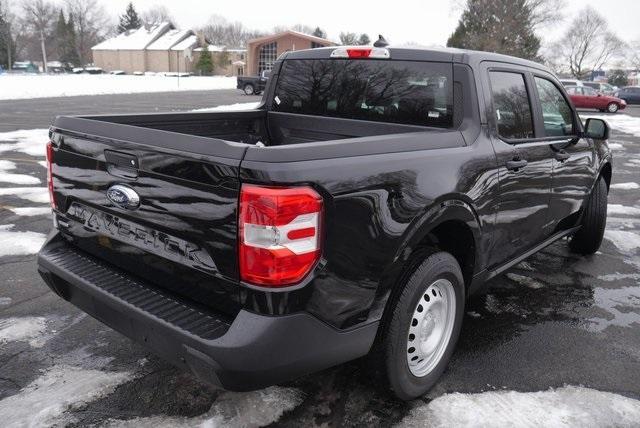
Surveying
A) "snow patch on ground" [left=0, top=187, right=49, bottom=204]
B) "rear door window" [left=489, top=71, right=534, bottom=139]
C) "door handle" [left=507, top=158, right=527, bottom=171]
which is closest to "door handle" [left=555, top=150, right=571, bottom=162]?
"rear door window" [left=489, top=71, right=534, bottom=139]

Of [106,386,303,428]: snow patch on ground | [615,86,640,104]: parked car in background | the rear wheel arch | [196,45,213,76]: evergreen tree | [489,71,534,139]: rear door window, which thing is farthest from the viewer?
[196,45,213,76]: evergreen tree

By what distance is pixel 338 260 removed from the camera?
84.4 inches

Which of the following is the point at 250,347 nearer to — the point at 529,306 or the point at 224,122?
the point at 224,122

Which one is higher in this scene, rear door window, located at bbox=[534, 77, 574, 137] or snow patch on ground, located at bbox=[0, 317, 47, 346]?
rear door window, located at bbox=[534, 77, 574, 137]

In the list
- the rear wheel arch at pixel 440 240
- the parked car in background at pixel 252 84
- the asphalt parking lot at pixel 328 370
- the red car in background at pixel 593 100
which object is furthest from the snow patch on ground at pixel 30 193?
the red car in background at pixel 593 100

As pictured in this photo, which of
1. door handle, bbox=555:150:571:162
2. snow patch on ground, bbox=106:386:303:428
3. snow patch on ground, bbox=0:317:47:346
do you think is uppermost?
door handle, bbox=555:150:571:162

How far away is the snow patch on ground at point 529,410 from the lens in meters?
2.69

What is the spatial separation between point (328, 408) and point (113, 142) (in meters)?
1.69

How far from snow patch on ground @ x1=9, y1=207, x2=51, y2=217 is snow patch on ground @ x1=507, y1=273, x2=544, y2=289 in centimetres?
508

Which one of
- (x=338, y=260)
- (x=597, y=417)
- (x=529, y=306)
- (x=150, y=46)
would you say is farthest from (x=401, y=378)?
(x=150, y=46)

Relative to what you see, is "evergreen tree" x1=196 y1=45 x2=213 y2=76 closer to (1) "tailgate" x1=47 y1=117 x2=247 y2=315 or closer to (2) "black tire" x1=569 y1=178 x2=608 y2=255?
(2) "black tire" x1=569 y1=178 x2=608 y2=255

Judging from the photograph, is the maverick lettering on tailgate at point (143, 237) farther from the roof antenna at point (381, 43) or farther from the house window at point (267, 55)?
the house window at point (267, 55)

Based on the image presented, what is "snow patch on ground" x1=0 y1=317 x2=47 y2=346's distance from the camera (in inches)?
133

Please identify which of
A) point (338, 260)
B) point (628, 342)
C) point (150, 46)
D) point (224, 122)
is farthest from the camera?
point (150, 46)
